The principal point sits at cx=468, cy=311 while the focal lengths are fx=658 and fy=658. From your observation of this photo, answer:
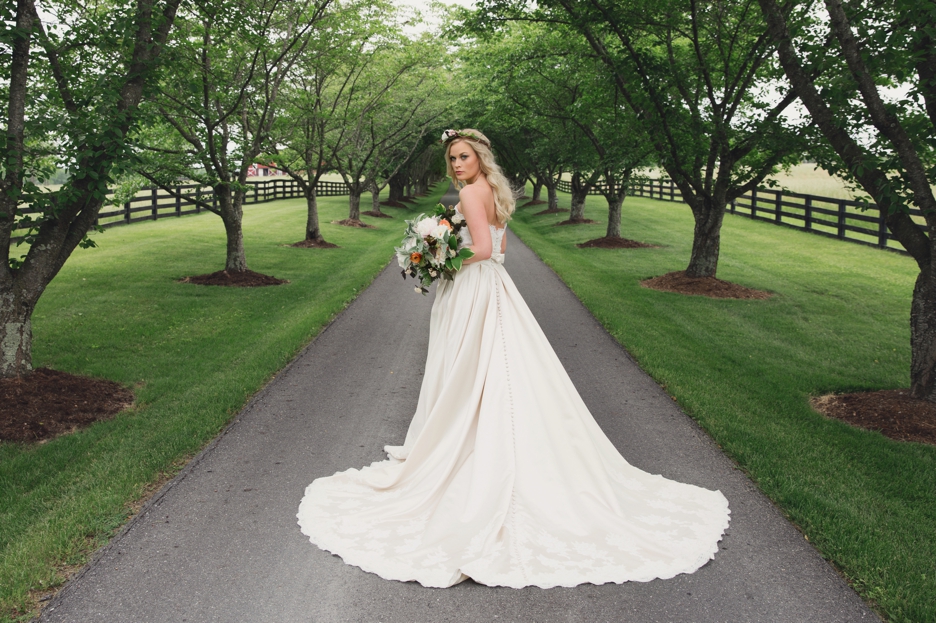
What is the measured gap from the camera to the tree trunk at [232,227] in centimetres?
1314

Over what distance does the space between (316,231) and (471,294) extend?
693 inches

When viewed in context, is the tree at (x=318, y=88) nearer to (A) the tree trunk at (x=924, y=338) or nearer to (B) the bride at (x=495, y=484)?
(B) the bride at (x=495, y=484)

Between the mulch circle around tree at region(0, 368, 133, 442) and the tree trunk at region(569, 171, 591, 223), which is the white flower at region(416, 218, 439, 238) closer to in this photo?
the mulch circle around tree at region(0, 368, 133, 442)

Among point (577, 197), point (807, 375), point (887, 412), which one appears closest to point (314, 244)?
point (577, 197)

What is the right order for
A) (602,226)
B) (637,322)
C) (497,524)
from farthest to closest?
(602,226) < (637,322) < (497,524)

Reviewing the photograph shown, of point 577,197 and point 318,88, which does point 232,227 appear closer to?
point 318,88

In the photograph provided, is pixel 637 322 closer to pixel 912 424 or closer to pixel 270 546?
pixel 912 424

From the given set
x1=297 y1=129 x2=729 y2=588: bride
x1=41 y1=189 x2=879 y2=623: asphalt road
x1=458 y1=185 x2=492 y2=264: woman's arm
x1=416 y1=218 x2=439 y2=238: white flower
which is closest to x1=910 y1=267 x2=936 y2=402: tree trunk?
x1=41 y1=189 x2=879 y2=623: asphalt road

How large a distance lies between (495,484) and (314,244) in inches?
708

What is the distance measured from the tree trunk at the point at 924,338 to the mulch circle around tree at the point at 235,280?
11.1 meters

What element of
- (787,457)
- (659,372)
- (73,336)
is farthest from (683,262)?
(73,336)

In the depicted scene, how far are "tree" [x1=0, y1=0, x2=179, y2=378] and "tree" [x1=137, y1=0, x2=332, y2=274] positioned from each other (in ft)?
10.3

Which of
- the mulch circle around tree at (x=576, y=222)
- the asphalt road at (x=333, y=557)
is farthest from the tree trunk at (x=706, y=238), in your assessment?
the mulch circle around tree at (x=576, y=222)

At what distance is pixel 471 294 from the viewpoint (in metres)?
4.56
